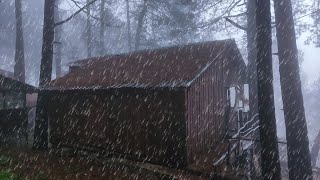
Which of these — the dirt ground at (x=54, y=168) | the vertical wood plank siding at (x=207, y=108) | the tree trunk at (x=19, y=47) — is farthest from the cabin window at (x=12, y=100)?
the tree trunk at (x=19, y=47)

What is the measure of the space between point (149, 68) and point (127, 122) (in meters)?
2.57

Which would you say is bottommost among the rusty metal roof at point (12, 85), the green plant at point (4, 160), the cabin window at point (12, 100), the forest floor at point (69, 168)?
the forest floor at point (69, 168)

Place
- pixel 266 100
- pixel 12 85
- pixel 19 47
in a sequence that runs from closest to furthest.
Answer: pixel 266 100 < pixel 12 85 < pixel 19 47

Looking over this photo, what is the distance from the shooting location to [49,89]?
16.3 meters

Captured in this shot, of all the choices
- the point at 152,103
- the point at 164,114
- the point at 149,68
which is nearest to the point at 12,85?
the point at 149,68

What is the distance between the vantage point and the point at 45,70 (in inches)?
615

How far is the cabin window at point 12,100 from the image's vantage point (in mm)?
16938

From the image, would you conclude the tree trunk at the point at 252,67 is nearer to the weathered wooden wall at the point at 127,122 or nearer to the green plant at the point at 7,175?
the weathered wooden wall at the point at 127,122

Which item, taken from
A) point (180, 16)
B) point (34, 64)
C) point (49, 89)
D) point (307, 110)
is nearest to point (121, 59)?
point (49, 89)

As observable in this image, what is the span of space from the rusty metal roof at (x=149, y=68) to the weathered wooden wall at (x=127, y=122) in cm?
37

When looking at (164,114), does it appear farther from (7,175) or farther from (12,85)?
(12,85)

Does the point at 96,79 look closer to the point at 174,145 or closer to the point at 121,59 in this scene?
the point at 121,59

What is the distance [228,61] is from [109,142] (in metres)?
6.81

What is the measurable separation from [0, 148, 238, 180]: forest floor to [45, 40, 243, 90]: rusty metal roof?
315 cm
